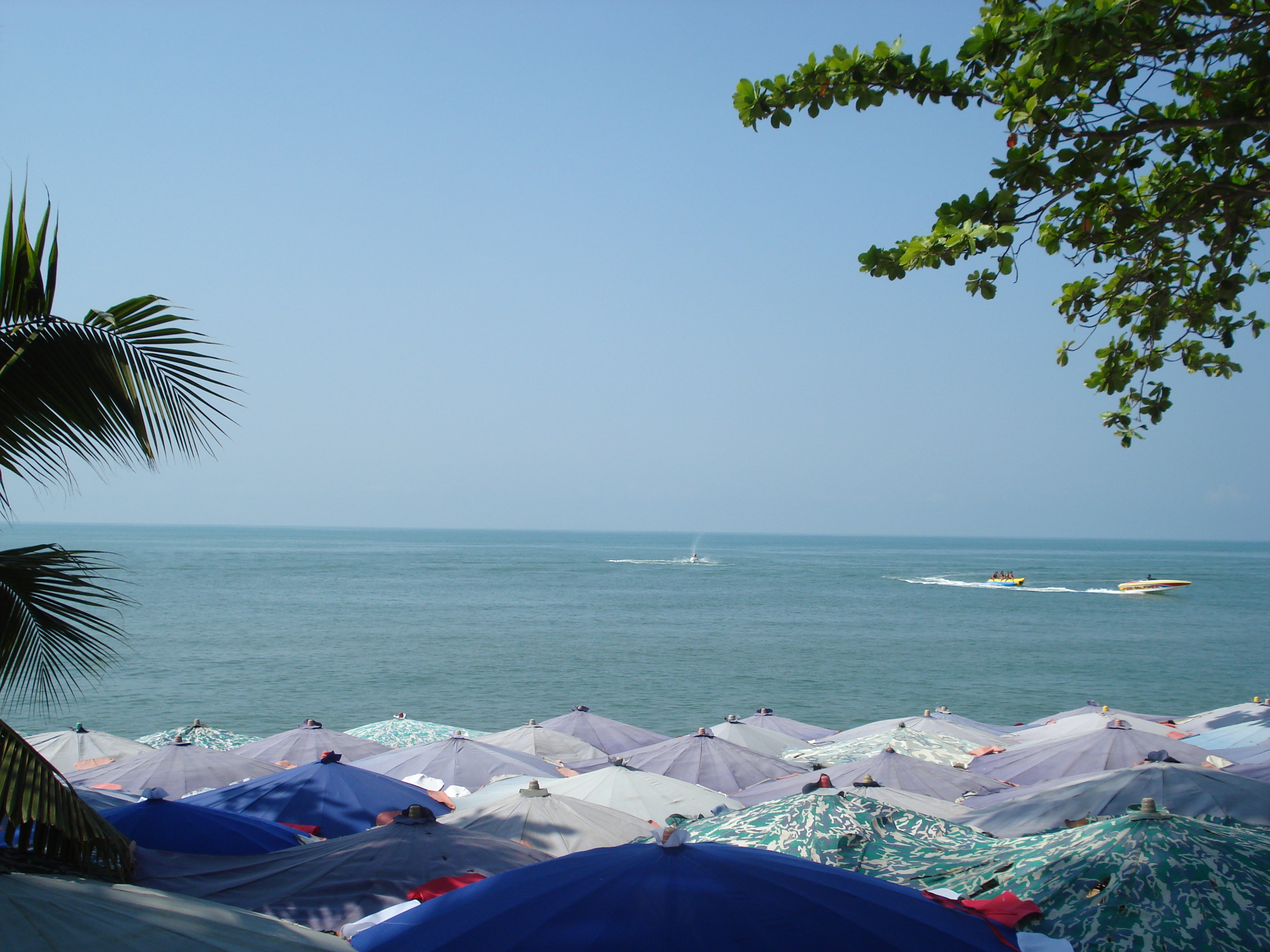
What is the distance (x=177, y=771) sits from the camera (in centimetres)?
1199

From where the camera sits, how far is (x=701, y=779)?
12805 mm

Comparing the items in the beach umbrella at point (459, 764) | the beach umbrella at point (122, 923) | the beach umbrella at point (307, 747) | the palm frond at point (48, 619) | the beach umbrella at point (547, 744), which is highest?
the palm frond at point (48, 619)

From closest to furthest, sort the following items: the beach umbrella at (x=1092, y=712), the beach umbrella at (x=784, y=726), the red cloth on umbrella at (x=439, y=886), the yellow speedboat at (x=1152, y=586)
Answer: the red cloth on umbrella at (x=439, y=886), the beach umbrella at (x=1092, y=712), the beach umbrella at (x=784, y=726), the yellow speedboat at (x=1152, y=586)

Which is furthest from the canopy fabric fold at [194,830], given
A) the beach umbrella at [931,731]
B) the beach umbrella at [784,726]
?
the beach umbrella at [784,726]

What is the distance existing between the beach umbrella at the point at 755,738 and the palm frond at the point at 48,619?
12315mm

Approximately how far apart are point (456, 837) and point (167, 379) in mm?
3717

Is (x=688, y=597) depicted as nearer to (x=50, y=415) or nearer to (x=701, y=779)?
(x=701, y=779)

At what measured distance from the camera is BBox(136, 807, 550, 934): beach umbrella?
555 cm

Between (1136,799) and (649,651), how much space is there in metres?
36.2

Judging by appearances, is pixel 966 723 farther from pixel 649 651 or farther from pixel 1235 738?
pixel 649 651

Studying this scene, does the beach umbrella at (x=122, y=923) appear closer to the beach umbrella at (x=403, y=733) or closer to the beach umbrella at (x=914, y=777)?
the beach umbrella at (x=914, y=777)

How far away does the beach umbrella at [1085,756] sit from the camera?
1194 centimetres

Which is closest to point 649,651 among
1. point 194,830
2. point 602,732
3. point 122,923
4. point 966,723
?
point 602,732

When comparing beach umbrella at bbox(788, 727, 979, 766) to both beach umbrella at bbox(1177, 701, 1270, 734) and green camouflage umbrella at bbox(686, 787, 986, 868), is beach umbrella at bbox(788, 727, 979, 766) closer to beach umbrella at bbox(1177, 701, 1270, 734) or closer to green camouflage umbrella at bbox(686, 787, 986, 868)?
beach umbrella at bbox(1177, 701, 1270, 734)
